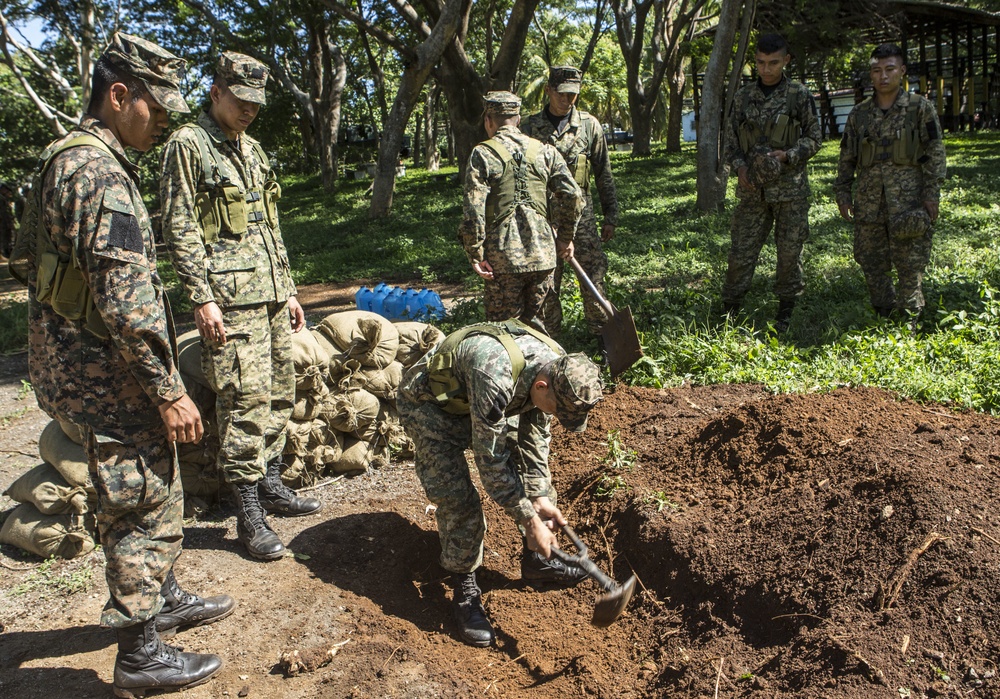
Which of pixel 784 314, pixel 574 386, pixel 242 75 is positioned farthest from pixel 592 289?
pixel 574 386

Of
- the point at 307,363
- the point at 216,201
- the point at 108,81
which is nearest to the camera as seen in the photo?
the point at 108,81

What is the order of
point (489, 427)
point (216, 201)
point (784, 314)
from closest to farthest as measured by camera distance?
point (489, 427) → point (216, 201) → point (784, 314)

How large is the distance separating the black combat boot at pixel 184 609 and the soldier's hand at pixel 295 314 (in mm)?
1437

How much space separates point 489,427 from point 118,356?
1.27 m

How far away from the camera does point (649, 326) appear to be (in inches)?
251

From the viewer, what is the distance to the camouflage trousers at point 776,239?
592 cm

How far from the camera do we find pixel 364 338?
4938mm

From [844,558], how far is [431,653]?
1.63 metres

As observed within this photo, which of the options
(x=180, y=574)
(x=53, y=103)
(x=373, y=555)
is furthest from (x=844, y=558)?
(x=53, y=103)

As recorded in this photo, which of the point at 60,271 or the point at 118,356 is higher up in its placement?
the point at 60,271

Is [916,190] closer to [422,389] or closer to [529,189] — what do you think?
[529,189]

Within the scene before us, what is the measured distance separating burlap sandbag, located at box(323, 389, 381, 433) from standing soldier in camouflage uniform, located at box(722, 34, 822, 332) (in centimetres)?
298

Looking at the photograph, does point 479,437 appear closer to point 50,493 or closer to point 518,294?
point 50,493

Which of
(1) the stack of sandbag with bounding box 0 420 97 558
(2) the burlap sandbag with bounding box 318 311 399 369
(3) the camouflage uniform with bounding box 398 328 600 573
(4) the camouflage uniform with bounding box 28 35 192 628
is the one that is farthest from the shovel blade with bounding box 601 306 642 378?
(1) the stack of sandbag with bounding box 0 420 97 558
